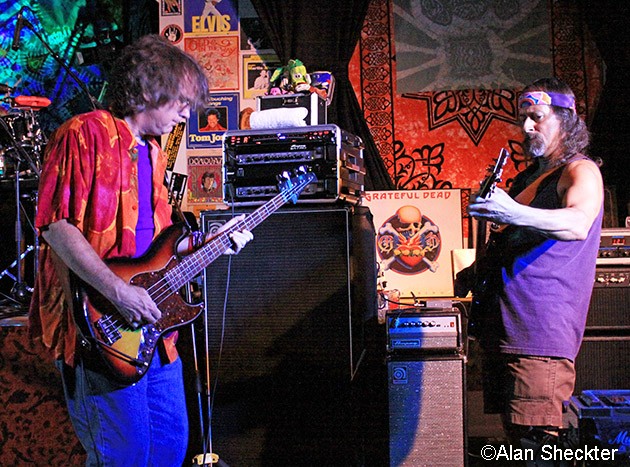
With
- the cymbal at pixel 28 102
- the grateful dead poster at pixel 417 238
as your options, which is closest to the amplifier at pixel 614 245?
the grateful dead poster at pixel 417 238

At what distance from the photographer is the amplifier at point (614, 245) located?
3.35m

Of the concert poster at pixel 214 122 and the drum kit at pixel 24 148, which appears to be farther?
the concert poster at pixel 214 122

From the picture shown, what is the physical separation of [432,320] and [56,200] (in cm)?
171

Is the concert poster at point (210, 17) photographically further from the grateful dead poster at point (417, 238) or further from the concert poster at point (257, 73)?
the grateful dead poster at point (417, 238)

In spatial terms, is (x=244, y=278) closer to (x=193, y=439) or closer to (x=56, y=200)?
(x=193, y=439)

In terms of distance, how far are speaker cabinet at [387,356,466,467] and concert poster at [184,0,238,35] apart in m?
2.61

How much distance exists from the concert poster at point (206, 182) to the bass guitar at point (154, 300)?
2114 millimetres

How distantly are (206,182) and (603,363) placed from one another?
2.56m

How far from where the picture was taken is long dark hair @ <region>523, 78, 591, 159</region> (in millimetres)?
2412

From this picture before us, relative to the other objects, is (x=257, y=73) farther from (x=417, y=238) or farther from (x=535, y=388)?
(x=535, y=388)

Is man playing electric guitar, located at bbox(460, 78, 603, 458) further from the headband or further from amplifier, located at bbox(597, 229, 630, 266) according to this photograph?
amplifier, located at bbox(597, 229, 630, 266)

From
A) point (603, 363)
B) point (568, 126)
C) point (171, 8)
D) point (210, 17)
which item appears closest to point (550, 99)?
point (568, 126)

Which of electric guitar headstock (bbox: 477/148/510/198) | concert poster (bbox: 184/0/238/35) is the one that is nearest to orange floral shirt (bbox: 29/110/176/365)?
electric guitar headstock (bbox: 477/148/510/198)

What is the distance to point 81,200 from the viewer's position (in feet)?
5.80
